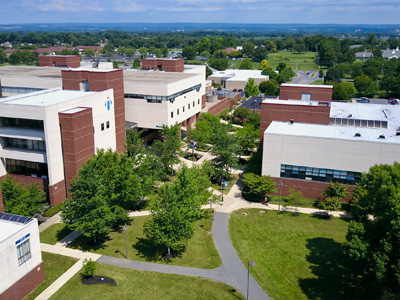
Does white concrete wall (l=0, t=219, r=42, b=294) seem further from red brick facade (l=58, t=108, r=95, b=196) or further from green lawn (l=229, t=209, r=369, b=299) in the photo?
green lawn (l=229, t=209, r=369, b=299)

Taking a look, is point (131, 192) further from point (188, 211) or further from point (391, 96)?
point (391, 96)

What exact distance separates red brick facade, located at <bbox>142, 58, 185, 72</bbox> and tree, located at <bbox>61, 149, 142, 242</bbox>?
52844 millimetres

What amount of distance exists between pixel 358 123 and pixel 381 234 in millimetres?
35892

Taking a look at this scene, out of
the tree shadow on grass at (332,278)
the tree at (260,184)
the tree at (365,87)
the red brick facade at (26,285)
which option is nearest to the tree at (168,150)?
the tree at (260,184)

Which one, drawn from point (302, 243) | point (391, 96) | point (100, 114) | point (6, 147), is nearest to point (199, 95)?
point (100, 114)

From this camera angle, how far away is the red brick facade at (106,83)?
61.0 m

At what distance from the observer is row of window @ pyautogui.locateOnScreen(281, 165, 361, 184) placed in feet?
167

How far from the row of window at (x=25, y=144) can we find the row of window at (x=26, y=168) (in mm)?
2177

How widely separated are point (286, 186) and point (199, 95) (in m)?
42.1

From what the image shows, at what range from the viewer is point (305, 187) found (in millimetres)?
52594

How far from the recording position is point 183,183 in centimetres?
4181

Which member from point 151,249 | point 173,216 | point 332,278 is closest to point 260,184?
point 332,278

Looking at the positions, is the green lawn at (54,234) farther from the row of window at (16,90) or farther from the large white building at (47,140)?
the row of window at (16,90)

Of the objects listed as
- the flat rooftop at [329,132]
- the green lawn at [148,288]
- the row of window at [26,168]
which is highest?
the flat rooftop at [329,132]
